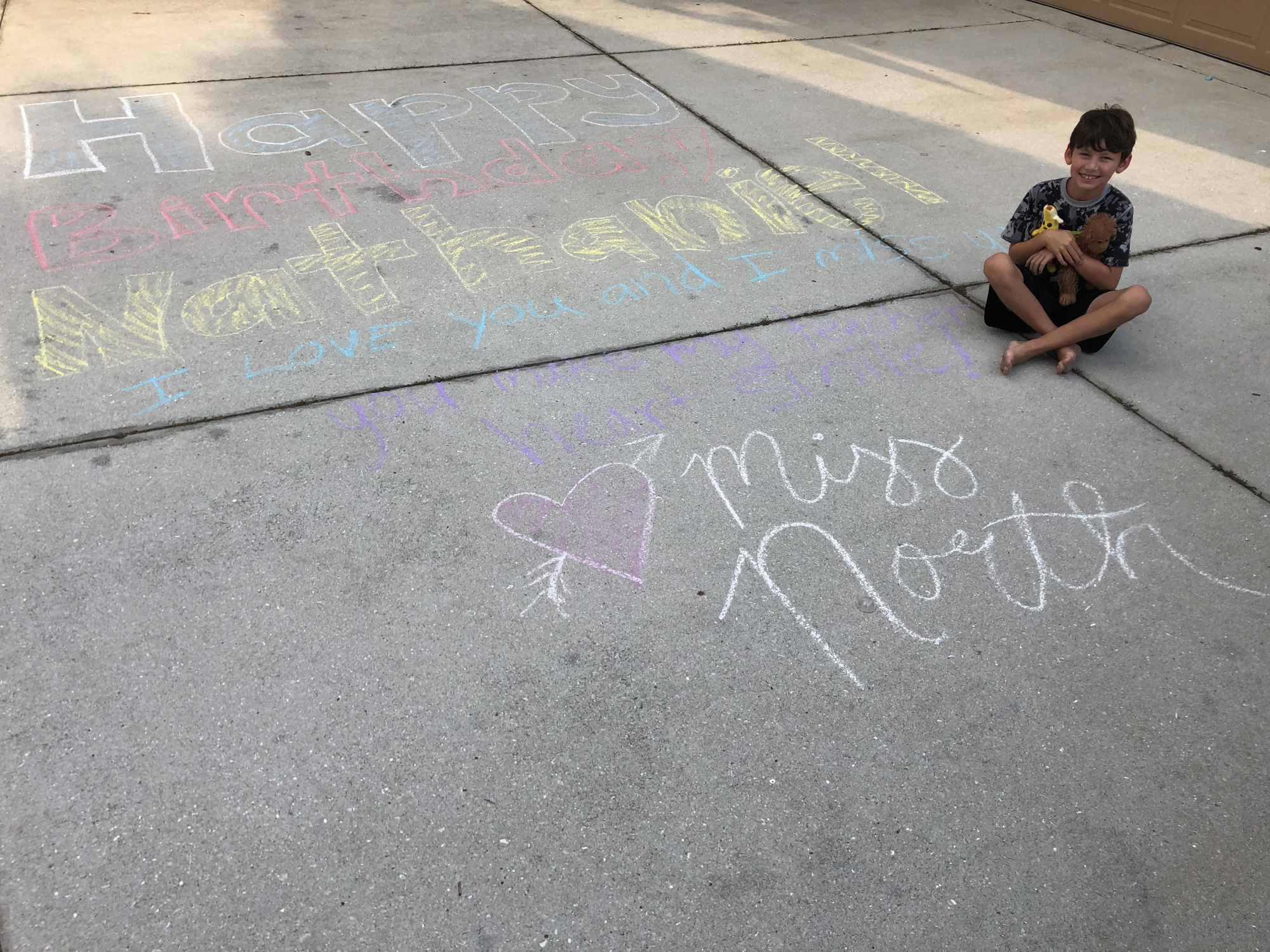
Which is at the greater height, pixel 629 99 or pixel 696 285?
pixel 629 99

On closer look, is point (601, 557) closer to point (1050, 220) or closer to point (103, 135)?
point (1050, 220)

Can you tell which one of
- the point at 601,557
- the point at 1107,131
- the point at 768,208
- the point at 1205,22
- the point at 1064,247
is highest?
the point at 1107,131

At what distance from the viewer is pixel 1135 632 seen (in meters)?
2.36

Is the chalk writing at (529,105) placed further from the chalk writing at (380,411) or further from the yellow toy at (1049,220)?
the yellow toy at (1049,220)

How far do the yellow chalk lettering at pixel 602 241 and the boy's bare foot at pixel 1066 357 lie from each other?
167 centimetres

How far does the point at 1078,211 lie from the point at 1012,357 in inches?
22.5

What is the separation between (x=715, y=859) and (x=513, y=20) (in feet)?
21.9

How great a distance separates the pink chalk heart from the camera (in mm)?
2480

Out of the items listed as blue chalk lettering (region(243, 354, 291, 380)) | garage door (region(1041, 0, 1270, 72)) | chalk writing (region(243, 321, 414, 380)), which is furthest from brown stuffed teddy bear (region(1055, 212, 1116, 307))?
garage door (region(1041, 0, 1270, 72))

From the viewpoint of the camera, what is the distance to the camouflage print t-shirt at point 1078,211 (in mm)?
3211

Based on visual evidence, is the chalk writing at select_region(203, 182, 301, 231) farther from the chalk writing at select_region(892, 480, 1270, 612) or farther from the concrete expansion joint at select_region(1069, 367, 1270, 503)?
the concrete expansion joint at select_region(1069, 367, 1270, 503)

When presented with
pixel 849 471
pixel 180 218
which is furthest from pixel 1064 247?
pixel 180 218

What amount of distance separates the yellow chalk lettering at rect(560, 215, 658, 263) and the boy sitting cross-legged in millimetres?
1443

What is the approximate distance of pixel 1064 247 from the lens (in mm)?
3166
